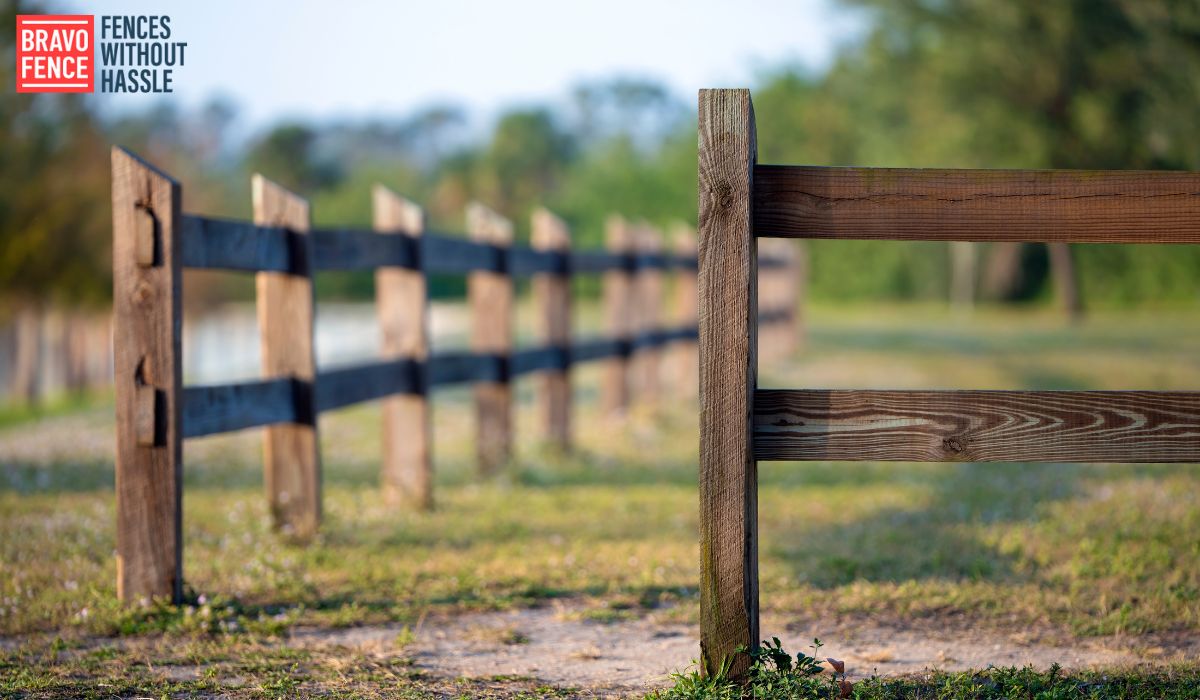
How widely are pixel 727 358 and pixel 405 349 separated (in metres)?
4.08

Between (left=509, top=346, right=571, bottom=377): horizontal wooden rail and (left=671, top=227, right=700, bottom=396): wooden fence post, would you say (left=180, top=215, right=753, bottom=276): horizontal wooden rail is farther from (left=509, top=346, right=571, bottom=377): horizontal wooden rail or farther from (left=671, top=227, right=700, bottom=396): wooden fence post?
(left=671, top=227, right=700, bottom=396): wooden fence post

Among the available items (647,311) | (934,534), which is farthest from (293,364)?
(647,311)

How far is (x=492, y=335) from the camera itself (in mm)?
8289

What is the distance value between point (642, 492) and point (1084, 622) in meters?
3.70

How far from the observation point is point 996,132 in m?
27.8

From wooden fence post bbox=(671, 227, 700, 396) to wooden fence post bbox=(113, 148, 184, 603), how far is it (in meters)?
9.33

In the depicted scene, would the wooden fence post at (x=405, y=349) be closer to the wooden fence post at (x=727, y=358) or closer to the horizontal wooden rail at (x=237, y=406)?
the horizontal wooden rail at (x=237, y=406)

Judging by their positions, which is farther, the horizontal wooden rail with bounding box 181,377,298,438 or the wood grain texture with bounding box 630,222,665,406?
the wood grain texture with bounding box 630,222,665,406

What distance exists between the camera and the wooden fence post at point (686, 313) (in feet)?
44.6

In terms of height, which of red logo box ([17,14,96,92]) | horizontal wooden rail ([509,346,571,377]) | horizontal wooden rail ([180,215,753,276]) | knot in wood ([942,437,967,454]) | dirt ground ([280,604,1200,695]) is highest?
red logo box ([17,14,96,92])

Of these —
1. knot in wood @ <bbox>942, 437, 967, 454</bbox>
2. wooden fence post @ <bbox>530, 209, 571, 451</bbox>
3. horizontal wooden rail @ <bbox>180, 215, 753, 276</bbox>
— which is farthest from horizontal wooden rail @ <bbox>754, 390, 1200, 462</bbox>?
wooden fence post @ <bbox>530, 209, 571, 451</bbox>

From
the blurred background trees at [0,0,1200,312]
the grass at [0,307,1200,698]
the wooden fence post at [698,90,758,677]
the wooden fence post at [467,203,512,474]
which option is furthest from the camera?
the blurred background trees at [0,0,1200,312]

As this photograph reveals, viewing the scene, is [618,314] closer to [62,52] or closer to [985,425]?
[62,52]

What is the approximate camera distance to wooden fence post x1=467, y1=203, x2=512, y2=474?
8250 millimetres
